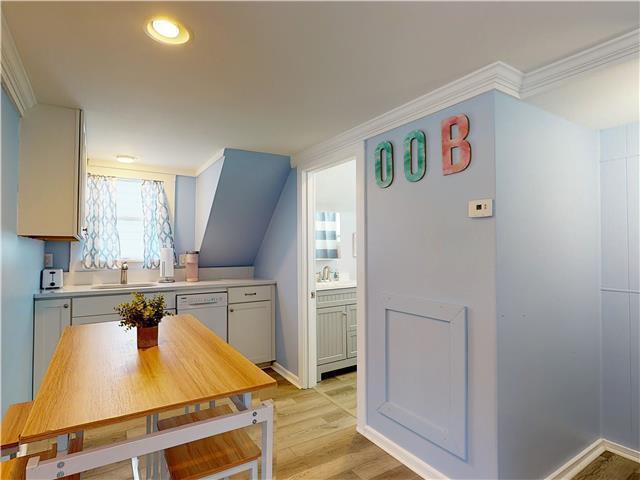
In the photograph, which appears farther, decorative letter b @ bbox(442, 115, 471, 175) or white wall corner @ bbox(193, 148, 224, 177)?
white wall corner @ bbox(193, 148, 224, 177)

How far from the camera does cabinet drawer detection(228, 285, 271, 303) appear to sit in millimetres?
3658

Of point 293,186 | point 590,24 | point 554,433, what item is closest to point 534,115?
point 590,24

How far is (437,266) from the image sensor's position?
198 cm

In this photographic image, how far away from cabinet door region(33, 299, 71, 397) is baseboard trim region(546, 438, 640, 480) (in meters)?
3.51

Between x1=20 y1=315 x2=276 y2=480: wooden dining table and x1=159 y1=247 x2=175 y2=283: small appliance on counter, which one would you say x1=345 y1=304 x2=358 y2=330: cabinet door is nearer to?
x1=159 y1=247 x2=175 y2=283: small appliance on counter

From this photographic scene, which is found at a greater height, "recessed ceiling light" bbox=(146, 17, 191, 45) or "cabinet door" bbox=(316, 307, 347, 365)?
"recessed ceiling light" bbox=(146, 17, 191, 45)

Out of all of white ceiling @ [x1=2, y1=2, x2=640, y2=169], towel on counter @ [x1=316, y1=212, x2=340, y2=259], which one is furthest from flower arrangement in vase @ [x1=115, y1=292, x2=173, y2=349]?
towel on counter @ [x1=316, y1=212, x2=340, y2=259]

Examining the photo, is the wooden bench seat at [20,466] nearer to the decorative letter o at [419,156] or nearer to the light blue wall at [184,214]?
the decorative letter o at [419,156]

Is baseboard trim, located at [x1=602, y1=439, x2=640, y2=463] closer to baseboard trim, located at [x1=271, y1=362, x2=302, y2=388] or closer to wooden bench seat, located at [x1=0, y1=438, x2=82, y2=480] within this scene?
baseboard trim, located at [x1=271, y1=362, x2=302, y2=388]

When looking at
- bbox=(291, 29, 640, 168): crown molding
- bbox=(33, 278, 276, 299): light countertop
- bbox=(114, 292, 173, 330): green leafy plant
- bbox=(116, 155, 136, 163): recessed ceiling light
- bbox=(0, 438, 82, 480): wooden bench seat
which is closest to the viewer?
bbox=(0, 438, 82, 480): wooden bench seat

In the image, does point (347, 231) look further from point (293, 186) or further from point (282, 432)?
point (282, 432)

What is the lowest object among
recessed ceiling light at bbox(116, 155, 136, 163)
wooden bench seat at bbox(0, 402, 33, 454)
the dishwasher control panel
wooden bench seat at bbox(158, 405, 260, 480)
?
wooden bench seat at bbox(158, 405, 260, 480)

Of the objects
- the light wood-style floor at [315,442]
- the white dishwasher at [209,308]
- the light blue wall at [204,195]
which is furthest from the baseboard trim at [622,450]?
the light blue wall at [204,195]

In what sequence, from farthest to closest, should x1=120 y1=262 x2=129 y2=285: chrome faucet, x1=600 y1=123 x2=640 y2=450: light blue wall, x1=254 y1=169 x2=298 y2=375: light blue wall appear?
x1=120 y1=262 x2=129 y2=285: chrome faucet < x1=254 y1=169 x2=298 y2=375: light blue wall < x1=600 y1=123 x2=640 y2=450: light blue wall
